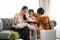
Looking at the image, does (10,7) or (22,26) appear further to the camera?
(10,7)

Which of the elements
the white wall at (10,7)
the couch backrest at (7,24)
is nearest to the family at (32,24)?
the couch backrest at (7,24)

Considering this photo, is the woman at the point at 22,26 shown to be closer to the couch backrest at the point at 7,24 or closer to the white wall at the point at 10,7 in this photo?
the couch backrest at the point at 7,24

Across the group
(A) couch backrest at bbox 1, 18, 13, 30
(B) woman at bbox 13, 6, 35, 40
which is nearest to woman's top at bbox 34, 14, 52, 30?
(B) woman at bbox 13, 6, 35, 40

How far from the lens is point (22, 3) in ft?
21.0

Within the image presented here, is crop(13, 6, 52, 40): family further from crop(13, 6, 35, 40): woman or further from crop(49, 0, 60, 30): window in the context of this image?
crop(49, 0, 60, 30): window

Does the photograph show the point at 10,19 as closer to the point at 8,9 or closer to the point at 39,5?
the point at 8,9

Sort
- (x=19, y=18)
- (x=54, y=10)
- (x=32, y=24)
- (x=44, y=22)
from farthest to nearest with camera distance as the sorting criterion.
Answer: (x=54, y=10)
(x=19, y=18)
(x=32, y=24)
(x=44, y=22)

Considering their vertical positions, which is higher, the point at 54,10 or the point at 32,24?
the point at 54,10

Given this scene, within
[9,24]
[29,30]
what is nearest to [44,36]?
[29,30]

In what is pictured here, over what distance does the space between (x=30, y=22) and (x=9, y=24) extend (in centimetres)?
105

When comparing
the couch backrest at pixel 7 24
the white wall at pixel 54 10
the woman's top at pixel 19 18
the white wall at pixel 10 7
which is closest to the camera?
the woman's top at pixel 19 18

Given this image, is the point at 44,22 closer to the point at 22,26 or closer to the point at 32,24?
the point at 32,24

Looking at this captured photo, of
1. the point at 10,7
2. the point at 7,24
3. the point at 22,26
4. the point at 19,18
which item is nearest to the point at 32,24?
the point at 22,26

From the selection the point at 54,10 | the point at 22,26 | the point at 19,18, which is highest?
the point at 54,10
